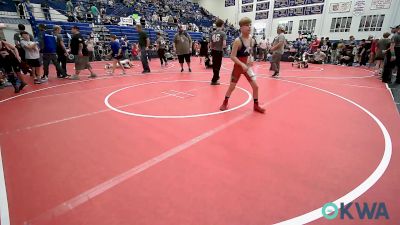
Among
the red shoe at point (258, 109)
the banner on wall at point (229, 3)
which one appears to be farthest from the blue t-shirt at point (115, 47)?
the banner on wall at point (229, 3)

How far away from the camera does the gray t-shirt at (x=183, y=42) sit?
959 centimetres

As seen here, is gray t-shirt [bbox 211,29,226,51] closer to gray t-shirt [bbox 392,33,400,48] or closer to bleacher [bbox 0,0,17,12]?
gray t-shirt [bbox 392,33,400,48]

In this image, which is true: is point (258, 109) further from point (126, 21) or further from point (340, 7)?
point (340, 7)

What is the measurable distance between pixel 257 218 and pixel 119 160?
5.94ft

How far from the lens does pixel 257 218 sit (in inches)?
79.1

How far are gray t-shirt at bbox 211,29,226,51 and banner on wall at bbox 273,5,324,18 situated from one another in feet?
79.5

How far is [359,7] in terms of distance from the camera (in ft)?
76.5

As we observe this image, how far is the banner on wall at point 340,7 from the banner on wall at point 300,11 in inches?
39.7

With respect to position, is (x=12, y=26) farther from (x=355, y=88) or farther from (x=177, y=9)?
(x=177, y=9)

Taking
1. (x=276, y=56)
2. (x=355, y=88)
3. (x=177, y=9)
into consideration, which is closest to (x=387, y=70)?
(x=355, y=88)

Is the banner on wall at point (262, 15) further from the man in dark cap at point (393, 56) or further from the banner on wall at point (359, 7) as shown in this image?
the man in dark cap at point (393, 56)

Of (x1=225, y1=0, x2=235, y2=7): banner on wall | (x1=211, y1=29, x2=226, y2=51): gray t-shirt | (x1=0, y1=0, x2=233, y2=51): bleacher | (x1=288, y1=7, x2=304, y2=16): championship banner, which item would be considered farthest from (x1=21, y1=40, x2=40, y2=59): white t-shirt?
(x1=225, y1=0, x2=235, y2=7): banner on wall

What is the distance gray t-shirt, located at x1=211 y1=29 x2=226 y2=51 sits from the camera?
7529 millimetres

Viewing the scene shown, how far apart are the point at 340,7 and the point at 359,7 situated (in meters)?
1.80
